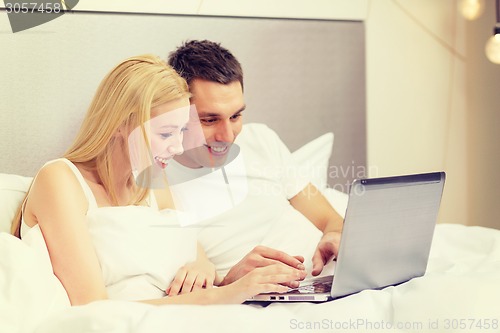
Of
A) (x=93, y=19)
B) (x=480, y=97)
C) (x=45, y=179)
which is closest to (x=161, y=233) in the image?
(x=45, y=179)

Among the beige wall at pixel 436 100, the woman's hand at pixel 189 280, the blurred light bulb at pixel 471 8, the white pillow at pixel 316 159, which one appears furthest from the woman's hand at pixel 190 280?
the blurred light bulb at pixel 471 8

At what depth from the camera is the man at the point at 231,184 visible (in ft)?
5.94

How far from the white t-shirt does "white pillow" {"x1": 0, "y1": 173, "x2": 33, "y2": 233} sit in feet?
1.46

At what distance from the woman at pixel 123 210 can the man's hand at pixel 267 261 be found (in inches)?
2.3

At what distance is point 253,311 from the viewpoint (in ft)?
3.74

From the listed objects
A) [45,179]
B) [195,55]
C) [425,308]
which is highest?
[195,55]

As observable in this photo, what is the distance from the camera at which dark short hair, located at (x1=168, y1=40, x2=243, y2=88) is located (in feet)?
5.95

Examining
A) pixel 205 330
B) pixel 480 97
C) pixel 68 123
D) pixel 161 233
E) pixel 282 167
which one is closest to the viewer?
pixel 205 330

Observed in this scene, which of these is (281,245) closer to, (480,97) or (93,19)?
(93,19)

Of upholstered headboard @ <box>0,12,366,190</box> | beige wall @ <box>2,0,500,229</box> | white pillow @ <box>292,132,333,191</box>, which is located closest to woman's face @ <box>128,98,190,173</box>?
upholstered headboard @ <box>0,12,366,190</box>

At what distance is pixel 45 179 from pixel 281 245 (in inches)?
30.4

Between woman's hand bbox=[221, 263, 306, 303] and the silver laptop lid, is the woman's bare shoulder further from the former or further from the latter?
the silver laptop lid

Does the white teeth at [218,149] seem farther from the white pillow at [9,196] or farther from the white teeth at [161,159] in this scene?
the white pillow at [9,196]

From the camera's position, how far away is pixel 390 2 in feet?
9.12
